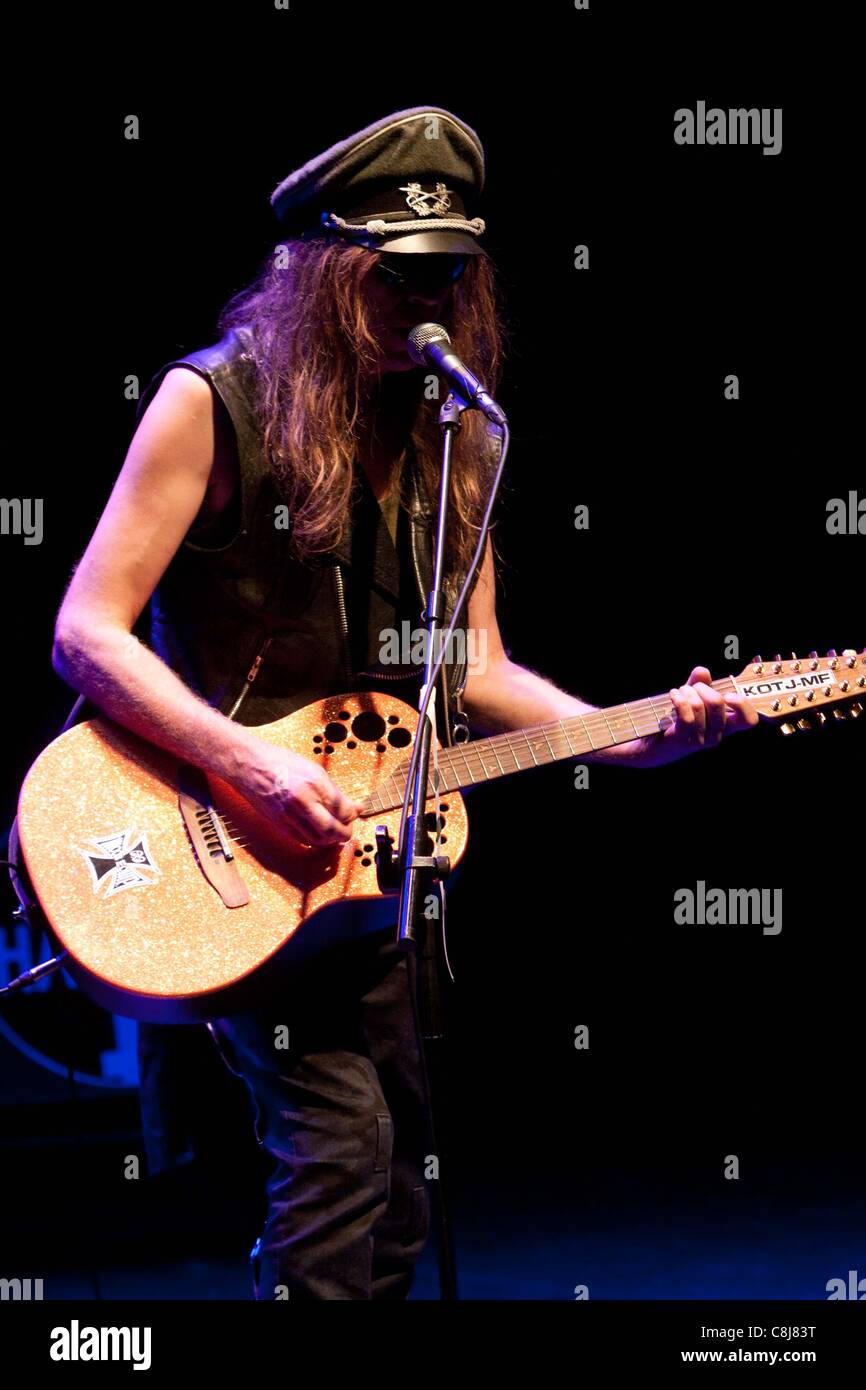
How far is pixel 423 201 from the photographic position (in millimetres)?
2648

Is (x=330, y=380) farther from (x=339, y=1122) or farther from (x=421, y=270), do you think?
(x=339, y=1122)

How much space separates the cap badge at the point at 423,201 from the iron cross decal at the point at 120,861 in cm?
128

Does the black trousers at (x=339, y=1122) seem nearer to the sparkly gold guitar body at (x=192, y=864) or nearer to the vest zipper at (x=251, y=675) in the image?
the sparkly gold guitar body at (x=192, y=864)

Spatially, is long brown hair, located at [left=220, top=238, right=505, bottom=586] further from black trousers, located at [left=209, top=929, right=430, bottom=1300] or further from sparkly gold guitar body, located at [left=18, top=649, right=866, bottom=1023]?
black trousers, located at [left=209, top=929, right=430, bottom=1300]

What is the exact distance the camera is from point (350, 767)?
103 inches

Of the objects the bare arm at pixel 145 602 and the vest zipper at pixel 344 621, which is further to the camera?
the vest zipper at pixel 344 621

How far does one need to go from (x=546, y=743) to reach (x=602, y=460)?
7.25ft

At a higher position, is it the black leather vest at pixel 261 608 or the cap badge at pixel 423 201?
the cap badge at pixel 423 201

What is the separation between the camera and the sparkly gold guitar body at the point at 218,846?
7.91ft

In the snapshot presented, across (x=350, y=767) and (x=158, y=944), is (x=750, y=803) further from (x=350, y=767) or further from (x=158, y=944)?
(x=158, y=944)

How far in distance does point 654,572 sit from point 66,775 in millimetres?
2739

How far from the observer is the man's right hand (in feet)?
8.03

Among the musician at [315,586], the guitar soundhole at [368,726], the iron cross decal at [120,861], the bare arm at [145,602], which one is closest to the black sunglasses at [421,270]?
the musician at [315,586]
